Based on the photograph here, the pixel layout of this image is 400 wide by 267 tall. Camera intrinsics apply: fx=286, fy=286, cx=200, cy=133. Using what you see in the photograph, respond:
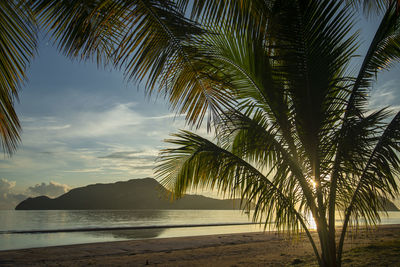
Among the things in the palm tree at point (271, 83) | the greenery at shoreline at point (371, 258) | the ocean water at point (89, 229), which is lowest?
the ocean water at point (89, 229)

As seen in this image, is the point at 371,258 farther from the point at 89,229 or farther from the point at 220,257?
the point at 89,229

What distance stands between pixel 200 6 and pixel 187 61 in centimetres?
46

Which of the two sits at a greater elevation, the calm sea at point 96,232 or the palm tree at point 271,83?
the palm tree at point 271,83

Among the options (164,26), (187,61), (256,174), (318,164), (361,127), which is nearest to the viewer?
(164,26)

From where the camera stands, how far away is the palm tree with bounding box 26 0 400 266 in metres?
2.40

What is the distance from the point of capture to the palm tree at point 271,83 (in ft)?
7.88

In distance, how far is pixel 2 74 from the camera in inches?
60.7

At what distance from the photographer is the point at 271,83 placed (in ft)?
11.7

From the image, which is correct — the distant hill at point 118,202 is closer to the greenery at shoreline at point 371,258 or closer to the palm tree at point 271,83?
the greenery at shoreline at point 371,258

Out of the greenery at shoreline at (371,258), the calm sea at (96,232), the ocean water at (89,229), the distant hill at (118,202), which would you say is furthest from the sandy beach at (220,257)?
the distant hill at (118,202)

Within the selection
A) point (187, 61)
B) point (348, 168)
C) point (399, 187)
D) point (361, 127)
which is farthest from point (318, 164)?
point (187, 61)

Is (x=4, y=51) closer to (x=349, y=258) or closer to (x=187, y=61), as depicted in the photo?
(x=187, y=61)

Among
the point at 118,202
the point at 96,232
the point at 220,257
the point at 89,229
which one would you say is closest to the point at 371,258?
the point at 220,257

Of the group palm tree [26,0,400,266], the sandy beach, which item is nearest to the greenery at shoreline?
the sandy beach
